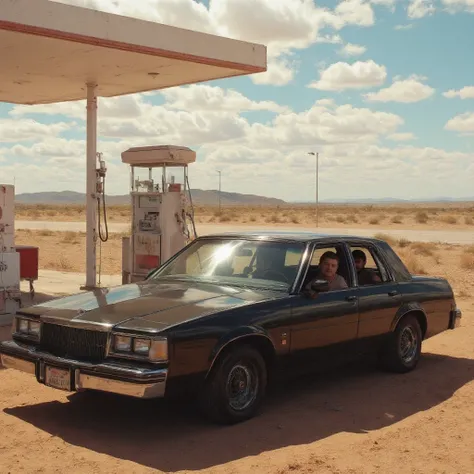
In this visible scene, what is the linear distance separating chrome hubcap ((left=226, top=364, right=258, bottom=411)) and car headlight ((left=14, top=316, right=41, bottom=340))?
5.53 feet

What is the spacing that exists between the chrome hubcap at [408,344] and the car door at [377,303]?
0.43 m

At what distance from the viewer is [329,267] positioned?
25.0ft

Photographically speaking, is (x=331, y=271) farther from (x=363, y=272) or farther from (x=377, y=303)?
(x=363, y=272)

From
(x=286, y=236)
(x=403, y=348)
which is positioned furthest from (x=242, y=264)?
(x=403, y=348)

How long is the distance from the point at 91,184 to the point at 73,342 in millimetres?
8886

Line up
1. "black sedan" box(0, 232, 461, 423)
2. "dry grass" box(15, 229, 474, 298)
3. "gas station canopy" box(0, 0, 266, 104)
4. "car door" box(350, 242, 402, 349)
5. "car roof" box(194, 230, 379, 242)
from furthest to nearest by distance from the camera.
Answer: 1. "dry grass" box(15, 229, 474, 298)
2. "gas station canopy" box(0, 0, 266, 104)
3. "car door" box(350, 242, 402, 349)
4. "car roof" box(194, 230, 379, 242)
5. "black sedan" box(0, 232, 461, 423)

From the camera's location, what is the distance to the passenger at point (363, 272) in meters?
8.28

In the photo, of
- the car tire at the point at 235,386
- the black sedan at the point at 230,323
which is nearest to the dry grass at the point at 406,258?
the black sedan at the point at 230,323

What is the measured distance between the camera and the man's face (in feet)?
25.0

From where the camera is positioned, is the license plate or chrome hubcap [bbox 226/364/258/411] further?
chrome hubcap [bbox 226/364/258/411]

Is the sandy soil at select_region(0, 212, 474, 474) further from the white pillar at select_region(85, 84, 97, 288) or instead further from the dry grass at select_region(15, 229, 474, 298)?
the dry grass at select_region(15, 229, 474, 298)

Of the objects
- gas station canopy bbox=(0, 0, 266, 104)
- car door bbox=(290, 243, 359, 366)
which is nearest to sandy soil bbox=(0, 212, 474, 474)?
car door bbox=(290, 243, 359, 366)

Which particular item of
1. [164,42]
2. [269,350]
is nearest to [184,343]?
[269,350]

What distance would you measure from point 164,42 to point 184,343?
24.5ft
